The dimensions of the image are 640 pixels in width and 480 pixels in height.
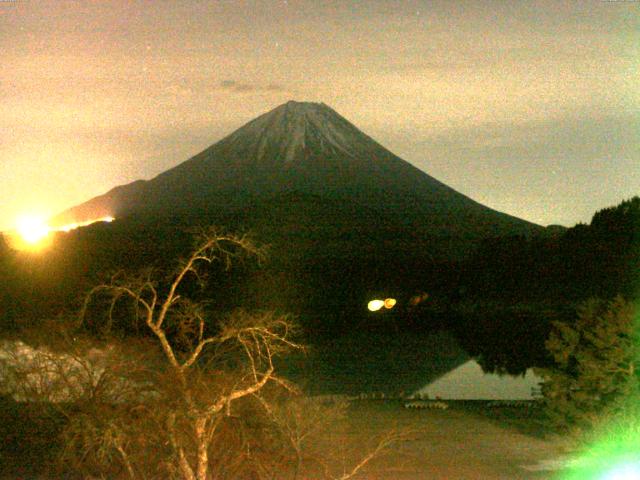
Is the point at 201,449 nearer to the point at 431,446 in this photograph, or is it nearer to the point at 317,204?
the point at 431,446

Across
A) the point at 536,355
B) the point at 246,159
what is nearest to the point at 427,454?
the point at 536,355

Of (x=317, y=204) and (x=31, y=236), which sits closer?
(x=31, y=236)

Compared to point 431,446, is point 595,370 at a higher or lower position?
higher

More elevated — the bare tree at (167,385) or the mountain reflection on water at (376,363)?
the bare tree at (167,385)

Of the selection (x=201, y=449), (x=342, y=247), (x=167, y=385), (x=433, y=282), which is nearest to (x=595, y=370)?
(x=201, y=449)

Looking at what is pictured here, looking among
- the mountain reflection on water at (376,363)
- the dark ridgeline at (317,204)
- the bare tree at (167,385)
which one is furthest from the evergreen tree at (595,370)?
the dark ridgeline at (317,204)

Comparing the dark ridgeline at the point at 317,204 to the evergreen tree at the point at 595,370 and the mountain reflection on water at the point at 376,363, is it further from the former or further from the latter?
the evergreen tree at the point at 595,370
